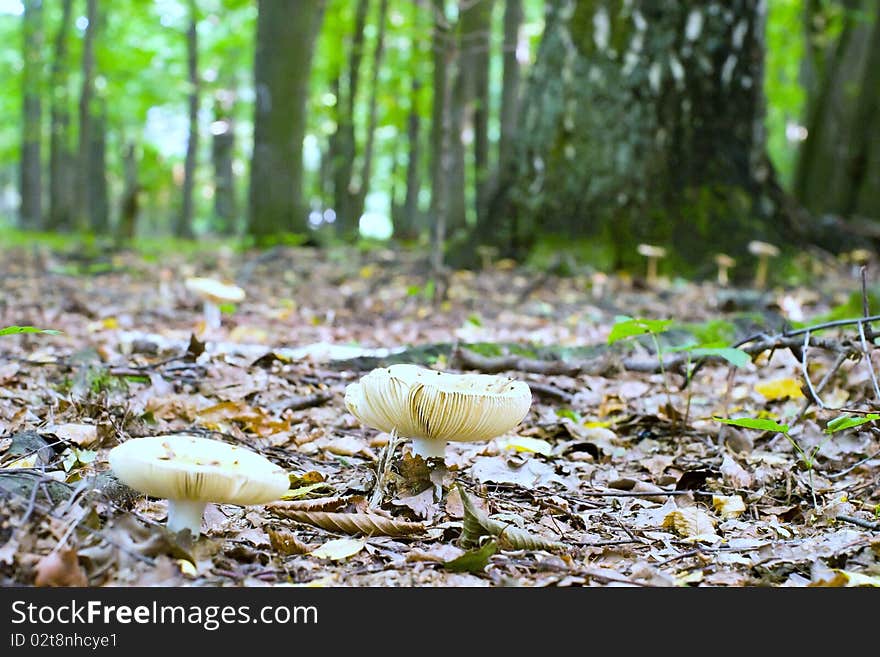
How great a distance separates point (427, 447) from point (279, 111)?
1097cm

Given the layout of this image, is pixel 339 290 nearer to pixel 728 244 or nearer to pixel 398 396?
pixel 728 244

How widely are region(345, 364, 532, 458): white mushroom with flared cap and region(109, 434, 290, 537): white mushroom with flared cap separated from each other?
0.49 m

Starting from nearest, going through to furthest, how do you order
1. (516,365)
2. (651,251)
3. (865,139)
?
(516,365) < (651,251) < (865,139)

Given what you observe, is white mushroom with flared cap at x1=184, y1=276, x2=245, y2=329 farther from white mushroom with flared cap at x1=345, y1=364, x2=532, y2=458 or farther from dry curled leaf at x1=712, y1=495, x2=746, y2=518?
dry curled leaf at x1=712, y1=495, x2=746, y2=518

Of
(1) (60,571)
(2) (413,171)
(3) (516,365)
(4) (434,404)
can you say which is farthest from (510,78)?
(1) (60,571)

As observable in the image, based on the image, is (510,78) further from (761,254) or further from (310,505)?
(310,505)

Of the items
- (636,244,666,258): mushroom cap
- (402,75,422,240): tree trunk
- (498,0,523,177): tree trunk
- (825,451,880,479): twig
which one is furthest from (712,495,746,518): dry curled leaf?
(402,75,422,240): tree trunk

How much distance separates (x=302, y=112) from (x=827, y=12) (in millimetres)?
9453

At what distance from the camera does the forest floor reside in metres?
2.14

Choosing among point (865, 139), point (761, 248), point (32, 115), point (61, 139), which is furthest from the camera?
point (61, 139)

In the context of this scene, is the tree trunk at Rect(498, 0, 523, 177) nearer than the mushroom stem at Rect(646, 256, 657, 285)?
No

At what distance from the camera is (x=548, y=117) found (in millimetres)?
9008

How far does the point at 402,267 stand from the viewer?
9.92 meters

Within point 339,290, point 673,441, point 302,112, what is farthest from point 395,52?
point 673,441
